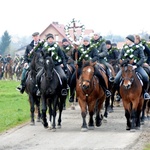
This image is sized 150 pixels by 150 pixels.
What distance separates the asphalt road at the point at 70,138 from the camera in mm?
14203

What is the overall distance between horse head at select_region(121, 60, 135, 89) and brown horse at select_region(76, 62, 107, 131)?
0.97 meters

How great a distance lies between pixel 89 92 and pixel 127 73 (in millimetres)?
1365

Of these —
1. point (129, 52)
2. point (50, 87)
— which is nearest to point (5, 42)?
point (50, 87)

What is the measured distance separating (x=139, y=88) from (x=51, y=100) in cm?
293

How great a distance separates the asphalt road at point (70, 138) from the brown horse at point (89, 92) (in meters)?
0.44

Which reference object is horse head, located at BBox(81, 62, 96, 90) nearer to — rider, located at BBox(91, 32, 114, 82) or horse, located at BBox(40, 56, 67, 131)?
horse, located at BBox(40, 56, 67, 131)

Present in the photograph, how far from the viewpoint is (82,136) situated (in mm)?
16125

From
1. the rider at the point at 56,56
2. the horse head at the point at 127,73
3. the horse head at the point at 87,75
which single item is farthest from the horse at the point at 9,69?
the horse head at the point at 127,73

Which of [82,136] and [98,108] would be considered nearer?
[82,136]

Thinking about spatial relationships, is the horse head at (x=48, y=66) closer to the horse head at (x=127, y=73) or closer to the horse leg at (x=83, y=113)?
the horse leg at (x=83, y=113)

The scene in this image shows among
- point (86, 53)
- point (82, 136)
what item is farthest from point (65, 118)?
point (82, 136)

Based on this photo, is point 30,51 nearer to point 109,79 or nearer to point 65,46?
point 109,79

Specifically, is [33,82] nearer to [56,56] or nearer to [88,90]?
[56,56]

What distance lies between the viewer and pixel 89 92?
17656 millimetres
